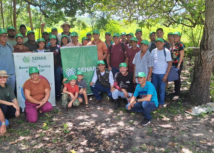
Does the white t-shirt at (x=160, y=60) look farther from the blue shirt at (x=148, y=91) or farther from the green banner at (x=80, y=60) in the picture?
the green banner at (x=80, y=60)

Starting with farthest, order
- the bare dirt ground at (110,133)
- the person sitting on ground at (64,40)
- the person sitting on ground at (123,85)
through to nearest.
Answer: the person sitting on ground at (64,40) → the person sitting on ground at (123,85) → the bare dirt ground at (110,133)

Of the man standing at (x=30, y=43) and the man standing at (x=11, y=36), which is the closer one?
the man standing at (x=11, y=36)

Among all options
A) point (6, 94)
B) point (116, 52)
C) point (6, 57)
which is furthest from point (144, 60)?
point (6, 57)

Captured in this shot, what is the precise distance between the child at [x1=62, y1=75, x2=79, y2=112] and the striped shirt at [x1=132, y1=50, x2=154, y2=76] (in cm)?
181

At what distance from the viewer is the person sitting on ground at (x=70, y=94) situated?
5.40m

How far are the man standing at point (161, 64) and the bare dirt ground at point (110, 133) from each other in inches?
29.8

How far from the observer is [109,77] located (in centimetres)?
582

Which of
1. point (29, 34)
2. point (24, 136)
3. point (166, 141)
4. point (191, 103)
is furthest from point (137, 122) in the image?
point (29, 34)

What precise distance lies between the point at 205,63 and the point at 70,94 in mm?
3811

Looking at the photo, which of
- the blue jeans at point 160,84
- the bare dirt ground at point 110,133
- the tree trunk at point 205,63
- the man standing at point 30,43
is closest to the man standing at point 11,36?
the man standing at point 30,43

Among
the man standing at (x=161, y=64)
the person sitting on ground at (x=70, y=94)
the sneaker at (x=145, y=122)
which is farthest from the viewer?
the person sitting on ground at (x=70, y=94)

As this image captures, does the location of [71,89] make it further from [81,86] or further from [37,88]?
[37,88]

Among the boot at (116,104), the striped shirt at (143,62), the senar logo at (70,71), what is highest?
the striped shirt at (143,62)

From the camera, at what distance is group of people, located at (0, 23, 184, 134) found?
15.4ft
